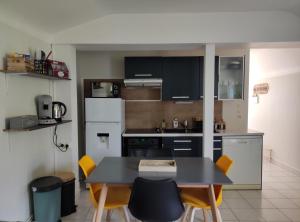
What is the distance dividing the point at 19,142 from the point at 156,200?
1611 millimetres

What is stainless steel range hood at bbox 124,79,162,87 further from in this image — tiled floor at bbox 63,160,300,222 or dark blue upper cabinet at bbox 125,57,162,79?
tiled floor at bbox 63,160,300,222

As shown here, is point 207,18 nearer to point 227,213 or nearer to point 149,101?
point 149,101

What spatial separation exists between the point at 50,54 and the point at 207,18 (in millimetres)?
2197

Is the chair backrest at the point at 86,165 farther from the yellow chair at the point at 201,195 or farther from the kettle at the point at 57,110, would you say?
the yellow chair at the point at 201,195

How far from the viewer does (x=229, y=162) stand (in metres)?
2.37

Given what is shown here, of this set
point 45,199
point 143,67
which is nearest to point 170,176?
point 45,199

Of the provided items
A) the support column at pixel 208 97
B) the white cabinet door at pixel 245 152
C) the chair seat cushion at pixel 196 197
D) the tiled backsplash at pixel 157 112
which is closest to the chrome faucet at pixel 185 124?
the tiled backsplash at pixel 157 112

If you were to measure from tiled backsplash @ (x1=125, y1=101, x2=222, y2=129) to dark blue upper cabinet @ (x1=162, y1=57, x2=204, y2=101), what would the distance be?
398 millimetres

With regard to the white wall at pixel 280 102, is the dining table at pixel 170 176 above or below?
below

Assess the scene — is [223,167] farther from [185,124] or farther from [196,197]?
[185,124]

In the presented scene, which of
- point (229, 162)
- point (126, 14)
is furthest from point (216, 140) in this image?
point (126, 14)

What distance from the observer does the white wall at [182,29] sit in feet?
10.2

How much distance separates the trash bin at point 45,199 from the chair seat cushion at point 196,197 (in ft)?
4.76

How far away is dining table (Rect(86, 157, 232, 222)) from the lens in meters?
1.98
